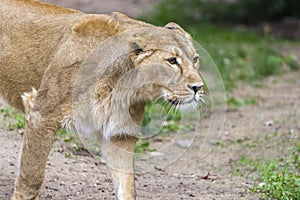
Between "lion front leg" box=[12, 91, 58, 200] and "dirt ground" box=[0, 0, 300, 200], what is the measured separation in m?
0.50

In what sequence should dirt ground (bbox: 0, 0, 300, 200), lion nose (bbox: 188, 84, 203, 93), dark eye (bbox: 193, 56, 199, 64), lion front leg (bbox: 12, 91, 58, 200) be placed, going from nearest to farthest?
lion nose (bbox: 188, 84, 203, 93) → dark eye (bbox: 193, 56, 199, 64) → lion front leg (bbox: 12, 91, 58, 200) → dirt ground (bbox: 0, 0, 300, 200)

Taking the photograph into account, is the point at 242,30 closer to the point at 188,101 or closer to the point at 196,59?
the point at 196,59

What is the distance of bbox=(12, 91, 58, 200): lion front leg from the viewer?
4.93 meters

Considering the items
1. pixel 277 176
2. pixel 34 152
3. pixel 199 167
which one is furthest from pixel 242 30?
pixel 34 152

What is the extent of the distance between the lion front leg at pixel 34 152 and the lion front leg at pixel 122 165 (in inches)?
18.0

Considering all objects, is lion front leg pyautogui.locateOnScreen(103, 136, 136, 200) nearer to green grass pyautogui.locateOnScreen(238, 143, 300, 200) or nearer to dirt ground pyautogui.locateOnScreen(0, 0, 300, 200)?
dirt ground pyautogui.locateOnScreen(0, 0, 300, 200)

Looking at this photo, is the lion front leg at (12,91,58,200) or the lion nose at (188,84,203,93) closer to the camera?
the lion nose at (188,84,203,93)

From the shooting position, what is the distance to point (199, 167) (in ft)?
23.4

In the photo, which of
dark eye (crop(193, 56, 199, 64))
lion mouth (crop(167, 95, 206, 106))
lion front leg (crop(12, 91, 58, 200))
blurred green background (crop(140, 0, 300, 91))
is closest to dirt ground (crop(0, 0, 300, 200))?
lion front leg (crop(12, 91, 58, 200))

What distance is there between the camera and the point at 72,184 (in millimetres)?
6035

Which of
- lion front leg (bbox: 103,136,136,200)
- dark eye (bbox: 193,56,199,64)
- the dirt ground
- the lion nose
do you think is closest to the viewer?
the lion nose

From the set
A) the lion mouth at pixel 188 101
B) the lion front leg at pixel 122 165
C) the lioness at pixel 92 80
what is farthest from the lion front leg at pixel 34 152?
the lion mouth at pixel 188 101

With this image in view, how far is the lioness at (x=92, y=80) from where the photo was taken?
4.62 m

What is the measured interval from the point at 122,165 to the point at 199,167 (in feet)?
6.46
